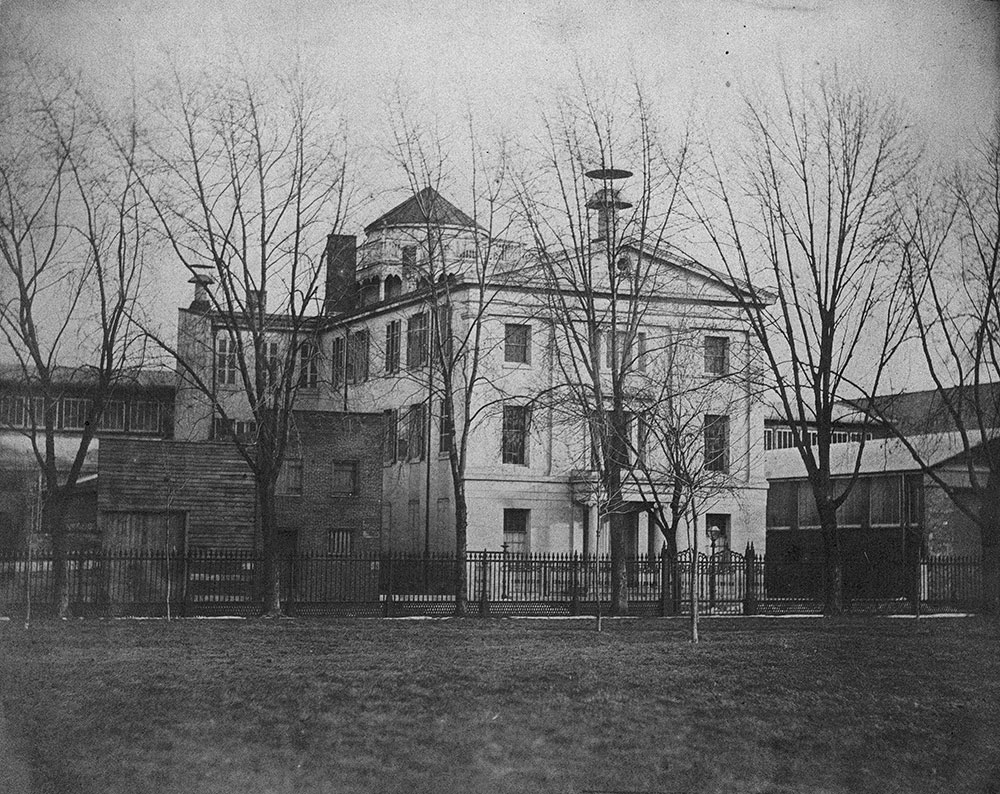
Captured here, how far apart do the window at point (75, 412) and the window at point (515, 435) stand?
346 inches

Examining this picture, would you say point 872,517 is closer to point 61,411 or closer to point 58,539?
point 58,539

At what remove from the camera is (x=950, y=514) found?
23.0 meters

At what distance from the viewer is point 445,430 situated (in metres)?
20.4

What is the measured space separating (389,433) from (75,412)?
36.7 feet

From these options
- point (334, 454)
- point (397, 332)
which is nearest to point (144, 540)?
point (334, 454)

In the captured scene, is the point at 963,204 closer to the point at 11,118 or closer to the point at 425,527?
the point at 11,118

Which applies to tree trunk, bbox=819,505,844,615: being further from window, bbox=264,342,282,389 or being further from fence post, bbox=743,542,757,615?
window, bbox=264,342,282,389

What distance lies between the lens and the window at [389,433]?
20.0 meters

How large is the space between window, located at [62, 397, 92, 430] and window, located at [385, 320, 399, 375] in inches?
A: 274

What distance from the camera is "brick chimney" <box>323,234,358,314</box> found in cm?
1370

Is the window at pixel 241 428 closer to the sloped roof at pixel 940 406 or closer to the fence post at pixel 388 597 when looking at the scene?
the fence post at pixel 388 597

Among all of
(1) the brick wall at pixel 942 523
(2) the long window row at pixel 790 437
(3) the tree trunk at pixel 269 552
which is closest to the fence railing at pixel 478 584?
(1) the brick wall at pixel 942 523

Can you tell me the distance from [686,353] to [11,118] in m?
9.00

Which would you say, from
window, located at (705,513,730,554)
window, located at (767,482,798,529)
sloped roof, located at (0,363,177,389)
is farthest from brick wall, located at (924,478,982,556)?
sloped roof, located at (0,363,177,389)
